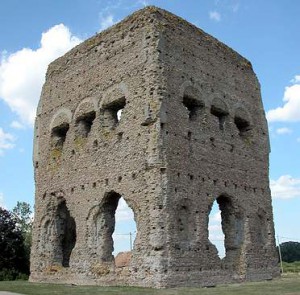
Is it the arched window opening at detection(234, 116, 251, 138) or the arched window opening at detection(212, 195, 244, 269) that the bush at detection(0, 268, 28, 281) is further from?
the arched window opening at detection(234, 116, 251, 138)

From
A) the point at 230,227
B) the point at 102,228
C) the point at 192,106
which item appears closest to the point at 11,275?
the point at 102,228

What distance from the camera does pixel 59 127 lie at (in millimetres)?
16859

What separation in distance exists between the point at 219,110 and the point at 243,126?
6.32ft

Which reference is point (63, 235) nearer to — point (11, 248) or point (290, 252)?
point (11, 248)

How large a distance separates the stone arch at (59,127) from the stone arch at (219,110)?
16.8 feet

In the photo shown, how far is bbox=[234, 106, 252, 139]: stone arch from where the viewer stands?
16.5m

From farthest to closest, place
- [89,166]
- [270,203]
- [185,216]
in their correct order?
[270,203] < [89,166] < [185,216]

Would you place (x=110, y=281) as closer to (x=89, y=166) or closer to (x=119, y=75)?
(x=89, y=166)

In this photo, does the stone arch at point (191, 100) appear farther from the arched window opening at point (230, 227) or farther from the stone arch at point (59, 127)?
the stone arch at point (59, 127)

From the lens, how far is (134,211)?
12.9 metres

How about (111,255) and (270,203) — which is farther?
(270,203)

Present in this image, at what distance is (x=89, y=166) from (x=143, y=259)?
3950 mm

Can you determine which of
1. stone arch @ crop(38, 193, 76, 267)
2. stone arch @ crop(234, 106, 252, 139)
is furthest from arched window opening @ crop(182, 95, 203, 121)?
stone arch @ crop(38, 193, 76, 267)

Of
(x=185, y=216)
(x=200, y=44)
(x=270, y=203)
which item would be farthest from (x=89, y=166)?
(x=270, y=203)
